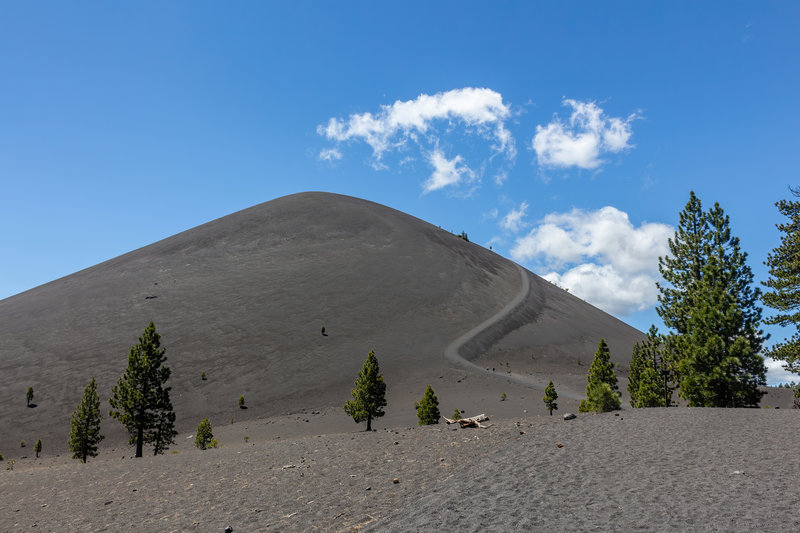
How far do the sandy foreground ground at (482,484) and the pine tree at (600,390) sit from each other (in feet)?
12.8

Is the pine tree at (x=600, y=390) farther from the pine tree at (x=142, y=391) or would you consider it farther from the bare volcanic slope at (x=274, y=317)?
the pine tree at (x=142, y=391)

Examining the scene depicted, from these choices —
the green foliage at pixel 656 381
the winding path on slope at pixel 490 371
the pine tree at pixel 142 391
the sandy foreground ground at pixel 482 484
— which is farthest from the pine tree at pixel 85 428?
the winding path on slope at pixel 490 371

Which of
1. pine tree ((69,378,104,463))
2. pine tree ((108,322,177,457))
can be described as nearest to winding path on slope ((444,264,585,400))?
pine tree ((108,322,177,457))

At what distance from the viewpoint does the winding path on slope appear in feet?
211

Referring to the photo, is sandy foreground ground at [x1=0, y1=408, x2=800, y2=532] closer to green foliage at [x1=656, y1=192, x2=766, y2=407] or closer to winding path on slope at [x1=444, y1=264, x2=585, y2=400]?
green foliage at [x1=656, y1=192, x2=766, y2=407]

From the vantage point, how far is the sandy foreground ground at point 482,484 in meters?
8.64

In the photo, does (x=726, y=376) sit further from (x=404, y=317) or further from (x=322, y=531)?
(x=404, y=317)

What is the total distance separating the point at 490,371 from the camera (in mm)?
71750

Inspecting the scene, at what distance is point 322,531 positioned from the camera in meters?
8.75

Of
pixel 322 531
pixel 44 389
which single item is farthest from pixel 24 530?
pixel 44 389

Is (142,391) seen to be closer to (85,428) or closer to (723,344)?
(85,428)

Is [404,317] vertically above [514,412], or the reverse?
[404,317]

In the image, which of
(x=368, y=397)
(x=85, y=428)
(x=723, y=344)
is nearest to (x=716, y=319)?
(x=723, y=344)

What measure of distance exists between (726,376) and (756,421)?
7.57 m
